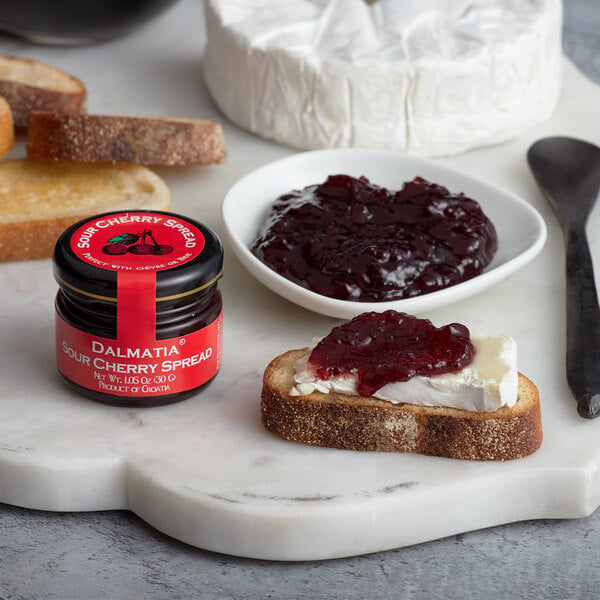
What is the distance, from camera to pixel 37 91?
3.50 metres

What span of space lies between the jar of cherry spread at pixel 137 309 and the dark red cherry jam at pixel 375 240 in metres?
0.38

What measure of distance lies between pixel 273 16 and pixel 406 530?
6.94 ft

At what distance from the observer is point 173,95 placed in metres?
3.98

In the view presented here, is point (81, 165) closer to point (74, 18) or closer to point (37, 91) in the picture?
point (37, 91)

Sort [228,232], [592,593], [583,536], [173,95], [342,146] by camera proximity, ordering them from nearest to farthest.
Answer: [592,593], [583,536], [228,232], [342,146], [173,95]

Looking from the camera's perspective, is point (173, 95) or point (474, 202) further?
point (173, 95)

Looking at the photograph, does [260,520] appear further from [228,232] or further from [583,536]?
[228,232]

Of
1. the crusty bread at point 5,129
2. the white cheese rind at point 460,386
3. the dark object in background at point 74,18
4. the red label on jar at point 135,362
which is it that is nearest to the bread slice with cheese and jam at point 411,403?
the white cheese rind at point 460,386

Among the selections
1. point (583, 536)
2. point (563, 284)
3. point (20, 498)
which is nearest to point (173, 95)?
point (563, 284)

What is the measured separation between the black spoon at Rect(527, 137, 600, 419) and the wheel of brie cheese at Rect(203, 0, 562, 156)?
0.79ft

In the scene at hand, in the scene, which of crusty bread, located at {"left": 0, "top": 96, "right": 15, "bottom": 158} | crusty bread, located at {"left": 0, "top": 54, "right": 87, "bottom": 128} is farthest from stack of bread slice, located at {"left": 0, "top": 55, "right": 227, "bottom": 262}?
crusty bread, located at {"left": 0, "top": 54, "right": 87, "bottom": 128}

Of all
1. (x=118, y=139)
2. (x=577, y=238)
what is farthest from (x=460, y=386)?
(x=118, y=139)

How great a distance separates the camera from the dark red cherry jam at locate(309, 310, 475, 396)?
217 cm

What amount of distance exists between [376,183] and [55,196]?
98 cm
